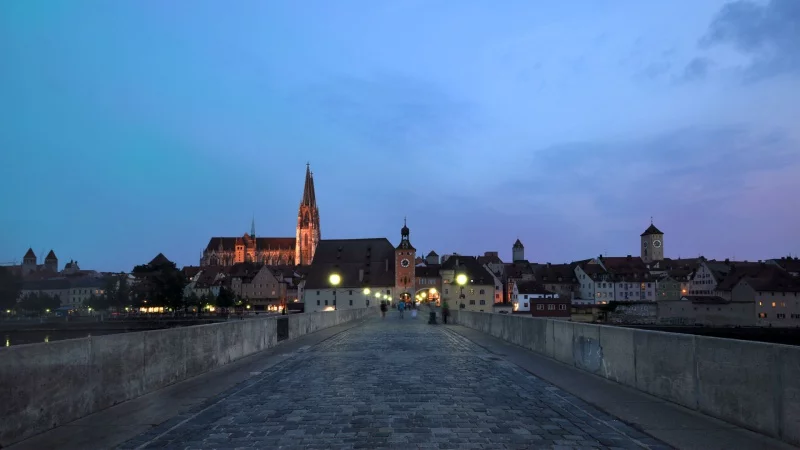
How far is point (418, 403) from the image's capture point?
33.9 ft

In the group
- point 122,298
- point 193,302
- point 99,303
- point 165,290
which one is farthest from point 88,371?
point 99,303

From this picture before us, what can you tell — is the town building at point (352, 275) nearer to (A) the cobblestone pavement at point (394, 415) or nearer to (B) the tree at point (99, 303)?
(B) the tree at point (99, 303)

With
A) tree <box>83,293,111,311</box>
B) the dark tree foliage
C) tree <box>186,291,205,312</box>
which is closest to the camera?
tree <box>186,291,205,312</box>

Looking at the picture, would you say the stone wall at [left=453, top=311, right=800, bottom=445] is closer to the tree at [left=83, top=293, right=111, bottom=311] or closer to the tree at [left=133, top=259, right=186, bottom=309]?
the tree at [left=133, top=259, right=186, bottom=309]

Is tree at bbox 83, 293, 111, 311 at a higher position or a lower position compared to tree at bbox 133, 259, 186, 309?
lower

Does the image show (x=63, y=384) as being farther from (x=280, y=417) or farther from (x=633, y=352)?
(x=633, y=352)

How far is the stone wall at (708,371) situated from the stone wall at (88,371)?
9.19 meters

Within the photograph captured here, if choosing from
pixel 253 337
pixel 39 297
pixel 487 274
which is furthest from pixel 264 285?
pixel 253 337

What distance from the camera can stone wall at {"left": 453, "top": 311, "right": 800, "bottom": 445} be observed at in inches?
289

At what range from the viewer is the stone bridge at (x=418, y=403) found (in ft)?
25.1

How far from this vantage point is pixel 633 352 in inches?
468

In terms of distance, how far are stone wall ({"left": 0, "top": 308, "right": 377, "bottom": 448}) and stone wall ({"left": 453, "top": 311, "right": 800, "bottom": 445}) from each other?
9188 mm

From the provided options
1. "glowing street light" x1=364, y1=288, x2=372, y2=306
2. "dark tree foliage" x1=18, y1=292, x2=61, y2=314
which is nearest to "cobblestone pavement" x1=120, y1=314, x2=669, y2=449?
"glowing street light" x1=364, y1=288, x2=372, y2=306

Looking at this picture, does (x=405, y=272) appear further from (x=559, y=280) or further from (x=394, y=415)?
(x=394, y=415)
